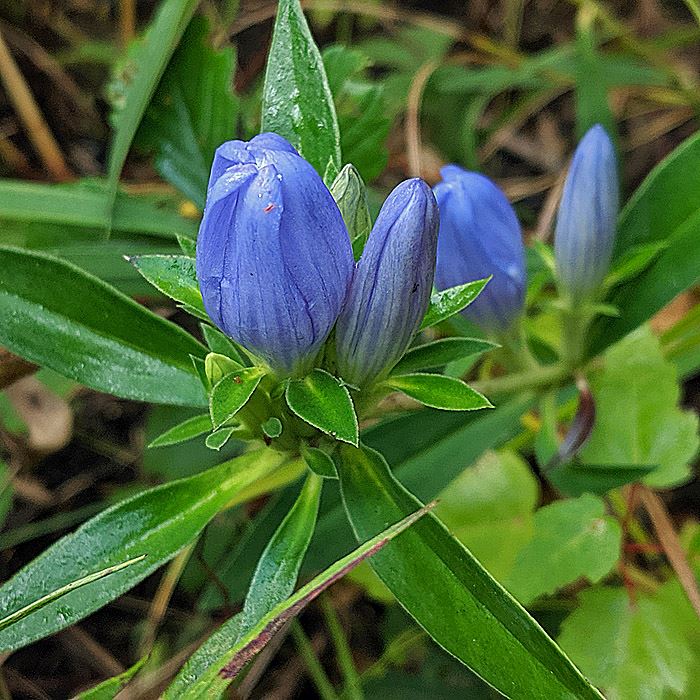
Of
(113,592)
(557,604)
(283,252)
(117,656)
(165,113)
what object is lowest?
(117,656)

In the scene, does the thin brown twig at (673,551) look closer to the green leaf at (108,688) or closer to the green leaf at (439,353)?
the green leaf at (439,353)

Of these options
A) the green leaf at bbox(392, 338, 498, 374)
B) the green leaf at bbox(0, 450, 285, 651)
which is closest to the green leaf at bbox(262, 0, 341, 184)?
the green leaf at bbox(392, 338, 498, 374)

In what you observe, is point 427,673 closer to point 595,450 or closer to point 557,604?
point 557,604

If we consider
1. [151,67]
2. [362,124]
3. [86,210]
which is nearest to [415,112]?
[362,124]

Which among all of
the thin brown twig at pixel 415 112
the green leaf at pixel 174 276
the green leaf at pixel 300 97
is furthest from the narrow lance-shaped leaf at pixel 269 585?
the thin brown twig at pixel 415 112

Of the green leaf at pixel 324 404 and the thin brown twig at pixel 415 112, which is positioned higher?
the green leaf at pixel 324 404

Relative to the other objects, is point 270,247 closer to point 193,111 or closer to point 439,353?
point 439,353

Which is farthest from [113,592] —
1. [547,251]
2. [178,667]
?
[547,251]
